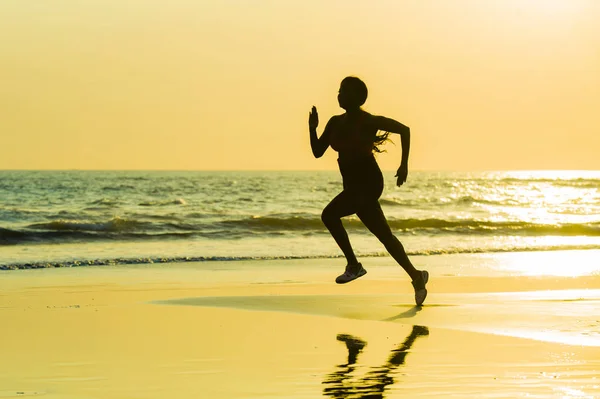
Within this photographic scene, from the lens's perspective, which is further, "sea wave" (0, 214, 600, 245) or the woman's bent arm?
"sea wave" (0, 214, 600, 245)

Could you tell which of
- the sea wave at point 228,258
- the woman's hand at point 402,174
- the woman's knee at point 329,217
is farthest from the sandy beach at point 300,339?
the sea wave at point 228,258

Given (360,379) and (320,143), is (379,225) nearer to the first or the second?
(320,143)

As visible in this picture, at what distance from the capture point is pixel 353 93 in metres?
8.69

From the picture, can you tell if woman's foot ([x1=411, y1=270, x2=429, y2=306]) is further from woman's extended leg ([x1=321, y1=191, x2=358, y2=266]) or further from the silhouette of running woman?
woman's extended leg ([x1=321, y1=191, x2=358, y2=266])

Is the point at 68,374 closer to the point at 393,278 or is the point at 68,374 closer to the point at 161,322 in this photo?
the point at 161,322

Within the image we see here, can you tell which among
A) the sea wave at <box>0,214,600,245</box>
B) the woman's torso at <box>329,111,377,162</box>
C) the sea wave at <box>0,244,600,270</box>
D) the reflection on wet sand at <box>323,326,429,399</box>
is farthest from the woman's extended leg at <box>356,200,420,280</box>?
the sea wave at <box>0,214,600,245</box>

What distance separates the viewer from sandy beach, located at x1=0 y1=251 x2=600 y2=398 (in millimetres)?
5824

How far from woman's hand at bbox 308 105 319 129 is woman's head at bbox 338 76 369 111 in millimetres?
358

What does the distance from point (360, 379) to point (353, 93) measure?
3312 millimetres

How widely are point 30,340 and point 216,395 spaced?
242 cm

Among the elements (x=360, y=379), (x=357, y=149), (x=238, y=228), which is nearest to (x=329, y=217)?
(x=357, y=149)

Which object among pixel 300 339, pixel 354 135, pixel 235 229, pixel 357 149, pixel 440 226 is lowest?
pixel 235 229

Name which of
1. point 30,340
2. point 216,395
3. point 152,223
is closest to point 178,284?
point 30,340

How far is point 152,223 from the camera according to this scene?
29641mm
